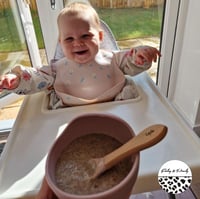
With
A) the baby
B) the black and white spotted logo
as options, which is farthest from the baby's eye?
the black and white spotted logo

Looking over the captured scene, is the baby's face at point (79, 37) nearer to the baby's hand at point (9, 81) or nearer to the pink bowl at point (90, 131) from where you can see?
the baby's hand at point (9, 81)

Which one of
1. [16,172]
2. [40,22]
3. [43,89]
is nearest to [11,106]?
[40,22]

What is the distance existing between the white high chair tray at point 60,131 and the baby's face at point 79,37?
147 millimetres

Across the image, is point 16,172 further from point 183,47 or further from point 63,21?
point 183,47

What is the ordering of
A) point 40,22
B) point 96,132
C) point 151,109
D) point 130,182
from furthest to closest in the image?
point 40,22 → point 151,109 → point 96,132 → point 130,182

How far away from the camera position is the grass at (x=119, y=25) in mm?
1118

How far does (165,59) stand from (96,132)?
0.88 meters

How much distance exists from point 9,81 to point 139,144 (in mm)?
409

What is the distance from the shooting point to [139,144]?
12.9 inches

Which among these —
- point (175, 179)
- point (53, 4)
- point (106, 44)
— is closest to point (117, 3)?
point (53, 4)

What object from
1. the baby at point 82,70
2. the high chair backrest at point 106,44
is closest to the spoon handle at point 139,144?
the baby at point 82,70

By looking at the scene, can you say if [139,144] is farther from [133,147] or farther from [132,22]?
[132,22]

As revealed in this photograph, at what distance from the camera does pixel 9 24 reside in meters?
1.16

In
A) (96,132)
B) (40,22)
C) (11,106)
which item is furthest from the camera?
(11,106)
